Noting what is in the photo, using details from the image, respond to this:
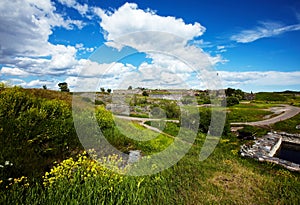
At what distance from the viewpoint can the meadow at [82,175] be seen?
13.1 feet

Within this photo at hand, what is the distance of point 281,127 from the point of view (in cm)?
2997

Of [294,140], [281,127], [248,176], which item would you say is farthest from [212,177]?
[281,127]

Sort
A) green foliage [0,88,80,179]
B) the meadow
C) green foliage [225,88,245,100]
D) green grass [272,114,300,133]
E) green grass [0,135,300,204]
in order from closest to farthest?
green grass [0,135,300,204] < the meadow < green foliage [0,88,80,179] < green grass [272,114,300,133] < green foliage [225,88,245,100]

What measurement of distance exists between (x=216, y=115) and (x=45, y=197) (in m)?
20.6

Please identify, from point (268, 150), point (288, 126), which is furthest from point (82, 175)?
point (288, 126)

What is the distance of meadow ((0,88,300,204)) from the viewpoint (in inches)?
157

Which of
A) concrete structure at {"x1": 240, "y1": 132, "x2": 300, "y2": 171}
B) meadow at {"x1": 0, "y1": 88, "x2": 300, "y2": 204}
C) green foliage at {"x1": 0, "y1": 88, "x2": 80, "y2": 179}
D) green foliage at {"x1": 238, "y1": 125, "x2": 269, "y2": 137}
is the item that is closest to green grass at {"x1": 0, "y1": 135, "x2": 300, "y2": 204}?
meadow at {"x1": 0, "y1": 88, "x2": 300, "y2": 204}

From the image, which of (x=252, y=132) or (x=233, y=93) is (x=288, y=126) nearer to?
(x=252, y=132)

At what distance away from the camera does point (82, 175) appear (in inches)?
169

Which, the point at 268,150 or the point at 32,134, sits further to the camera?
the point at 268,150

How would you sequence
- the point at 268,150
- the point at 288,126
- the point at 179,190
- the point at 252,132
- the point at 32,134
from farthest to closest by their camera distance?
the point at 288,126 < the point at 252,132 < the point at 268,150 < the point at 32,134 < the point at 179,190

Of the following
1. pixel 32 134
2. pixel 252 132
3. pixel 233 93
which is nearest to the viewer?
pixel 32 134

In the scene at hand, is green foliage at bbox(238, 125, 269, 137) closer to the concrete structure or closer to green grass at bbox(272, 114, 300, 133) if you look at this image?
the concrete structure

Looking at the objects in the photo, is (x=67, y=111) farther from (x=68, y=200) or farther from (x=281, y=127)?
(x=281, y=127)
